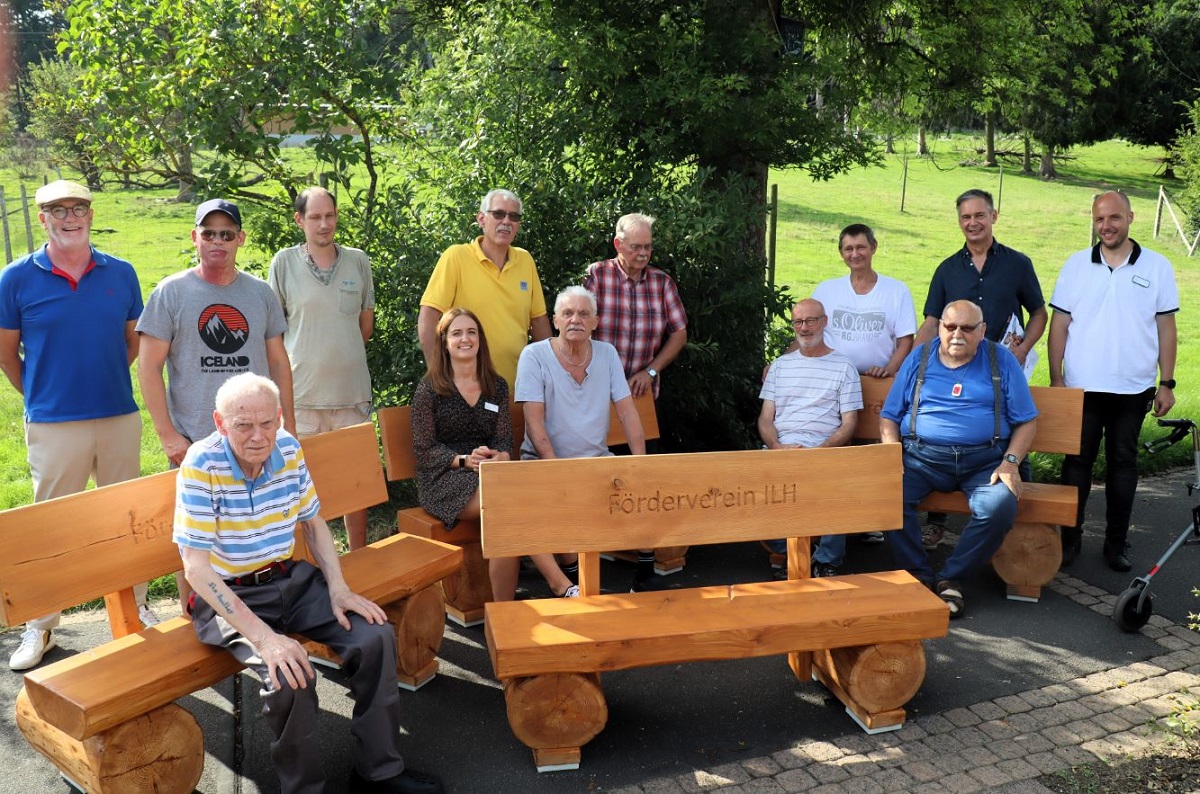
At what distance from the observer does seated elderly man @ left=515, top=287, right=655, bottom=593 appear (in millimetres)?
5316

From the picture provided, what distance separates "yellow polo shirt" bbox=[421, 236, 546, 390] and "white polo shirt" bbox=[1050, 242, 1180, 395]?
308cm

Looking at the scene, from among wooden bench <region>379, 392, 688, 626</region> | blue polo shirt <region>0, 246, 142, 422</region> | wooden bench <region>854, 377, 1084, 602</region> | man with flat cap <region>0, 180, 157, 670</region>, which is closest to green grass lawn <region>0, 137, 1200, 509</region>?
man with flat cap <region>0, 180, 157, 670</region>

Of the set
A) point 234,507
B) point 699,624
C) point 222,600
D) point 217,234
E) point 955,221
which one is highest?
point 955,221

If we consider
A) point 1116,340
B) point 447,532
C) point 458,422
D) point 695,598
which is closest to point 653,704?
point 695,598

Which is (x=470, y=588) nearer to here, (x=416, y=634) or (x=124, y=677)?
(x=416, y=634)

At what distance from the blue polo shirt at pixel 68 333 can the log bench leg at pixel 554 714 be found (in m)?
2.43

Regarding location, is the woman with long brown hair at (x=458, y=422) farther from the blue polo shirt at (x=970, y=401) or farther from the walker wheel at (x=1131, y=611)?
the walker wheel at (x=1131, y=611)

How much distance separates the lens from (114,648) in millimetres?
3865

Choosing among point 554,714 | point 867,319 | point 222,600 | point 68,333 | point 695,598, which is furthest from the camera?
point 867,319

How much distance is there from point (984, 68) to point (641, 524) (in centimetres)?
652

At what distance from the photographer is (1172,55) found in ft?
98.2

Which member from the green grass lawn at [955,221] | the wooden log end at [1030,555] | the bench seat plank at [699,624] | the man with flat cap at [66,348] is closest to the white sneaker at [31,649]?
the man with flat cap at [66,348]

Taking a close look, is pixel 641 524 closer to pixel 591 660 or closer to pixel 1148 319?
pixel 591 660

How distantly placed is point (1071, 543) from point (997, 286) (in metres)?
1.59
